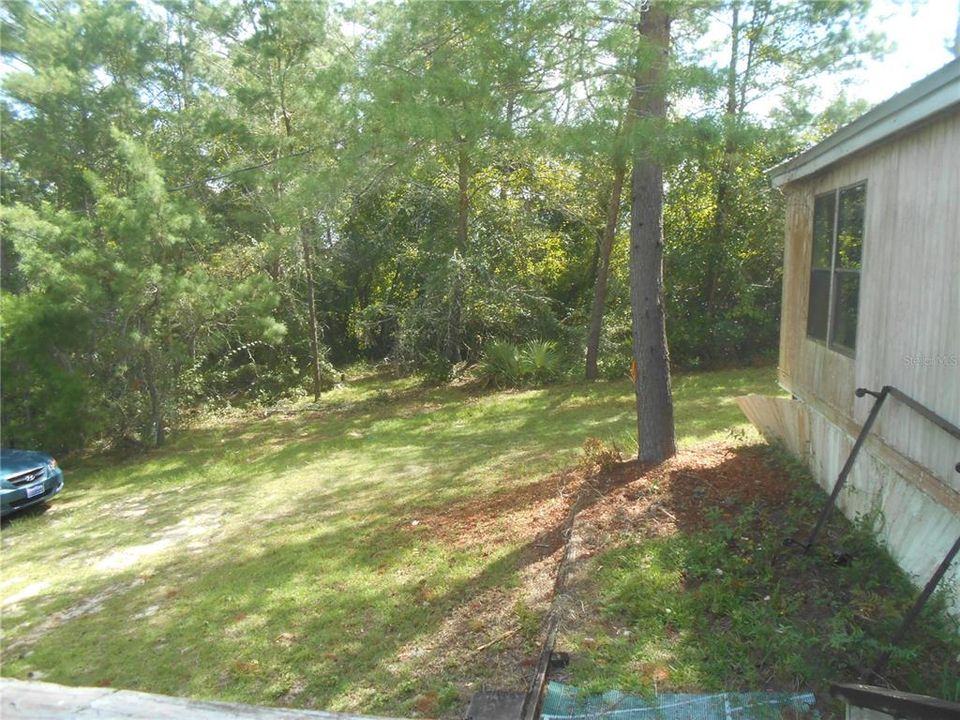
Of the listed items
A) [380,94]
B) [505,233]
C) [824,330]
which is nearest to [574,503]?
[824,330]

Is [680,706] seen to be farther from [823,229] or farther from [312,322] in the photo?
[312,322]

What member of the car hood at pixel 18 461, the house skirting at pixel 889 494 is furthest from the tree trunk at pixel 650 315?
the car hood at pixel 18 461

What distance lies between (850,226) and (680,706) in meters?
3.94

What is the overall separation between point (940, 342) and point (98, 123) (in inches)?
600

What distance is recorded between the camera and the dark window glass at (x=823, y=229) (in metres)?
6.16

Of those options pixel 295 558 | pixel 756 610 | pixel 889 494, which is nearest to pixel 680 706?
pixel 756 610

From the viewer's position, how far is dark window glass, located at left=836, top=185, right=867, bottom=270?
5355 mm

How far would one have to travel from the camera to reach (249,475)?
10.5 meters

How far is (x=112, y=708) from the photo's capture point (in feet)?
7.39

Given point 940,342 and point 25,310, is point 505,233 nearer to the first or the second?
point 25,310

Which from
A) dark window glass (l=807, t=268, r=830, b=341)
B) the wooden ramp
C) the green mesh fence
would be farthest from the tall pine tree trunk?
the wooden ramp

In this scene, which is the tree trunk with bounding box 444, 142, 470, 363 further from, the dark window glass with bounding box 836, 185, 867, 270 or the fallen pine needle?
the fallen pine needle

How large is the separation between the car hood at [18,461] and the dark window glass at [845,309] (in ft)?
30.8

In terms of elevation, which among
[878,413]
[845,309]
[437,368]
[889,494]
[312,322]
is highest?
[845,309]
